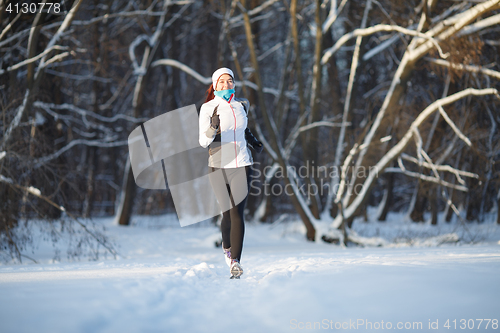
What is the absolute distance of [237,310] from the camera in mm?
2510

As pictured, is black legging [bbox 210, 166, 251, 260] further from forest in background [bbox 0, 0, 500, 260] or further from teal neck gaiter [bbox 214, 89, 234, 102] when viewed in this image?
forest in background [bbox 0, 0, 500, 260]

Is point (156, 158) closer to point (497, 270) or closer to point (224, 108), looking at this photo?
point (224, 108)

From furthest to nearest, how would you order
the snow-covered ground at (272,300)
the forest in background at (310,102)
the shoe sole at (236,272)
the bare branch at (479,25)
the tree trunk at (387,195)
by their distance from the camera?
the tree trunk at (387,195)
the bare branch at (479,25)
the forest in background at (310,102)
the shoe sole at (236,272)
the snow-covered ground at (272,300)

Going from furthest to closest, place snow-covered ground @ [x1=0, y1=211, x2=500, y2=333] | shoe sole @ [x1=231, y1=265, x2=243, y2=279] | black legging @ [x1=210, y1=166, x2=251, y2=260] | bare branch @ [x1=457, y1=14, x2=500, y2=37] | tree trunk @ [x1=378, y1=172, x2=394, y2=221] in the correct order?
tree trunk @ [x1=378, y1=172, x2=394, y2=221]
bare branch @ [x1=457, y1=14, x2=500, y2=37]
black legging @ [x1=210, y1=166, x2=251, y2=260]
shoe sole @ [x1=231, y1=265, x2=243, y2=279]
snow-covered ground @ [x1=0, y1=211, x2=500, y2=333]

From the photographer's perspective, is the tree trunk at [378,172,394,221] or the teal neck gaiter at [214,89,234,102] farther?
the tree trunk at [378,172,394,221]

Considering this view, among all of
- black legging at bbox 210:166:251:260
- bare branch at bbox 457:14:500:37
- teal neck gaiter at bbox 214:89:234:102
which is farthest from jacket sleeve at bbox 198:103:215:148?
bare branch at bbox 457:14:500:37

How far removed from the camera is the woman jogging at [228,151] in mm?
3553

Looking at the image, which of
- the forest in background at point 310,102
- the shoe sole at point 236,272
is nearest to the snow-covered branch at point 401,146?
the forest in background at point 310,102

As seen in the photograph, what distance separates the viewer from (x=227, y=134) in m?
3.55

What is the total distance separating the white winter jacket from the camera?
3.55 m

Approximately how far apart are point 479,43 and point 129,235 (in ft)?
28.3

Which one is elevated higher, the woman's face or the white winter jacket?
the woman's face

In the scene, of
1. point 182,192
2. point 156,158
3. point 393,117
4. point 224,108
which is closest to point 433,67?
point 393,117

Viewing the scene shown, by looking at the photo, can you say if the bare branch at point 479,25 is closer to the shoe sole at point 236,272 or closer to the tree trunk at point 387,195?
the shoe sole at point 236,272
